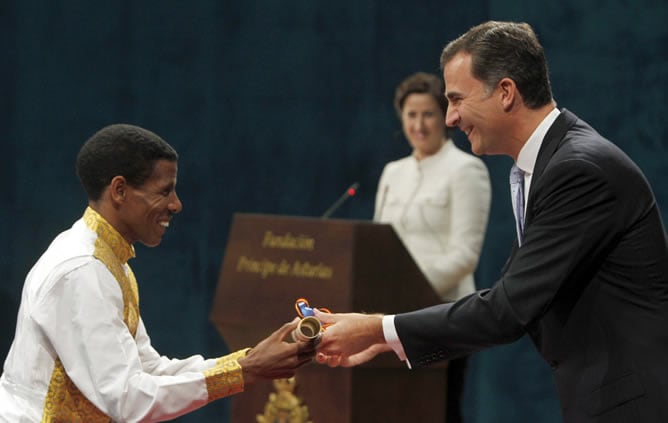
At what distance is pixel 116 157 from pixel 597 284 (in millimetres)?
1220

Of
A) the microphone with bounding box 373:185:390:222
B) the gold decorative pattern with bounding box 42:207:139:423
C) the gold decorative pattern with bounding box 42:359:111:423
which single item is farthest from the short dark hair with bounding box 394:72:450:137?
the gold decorative pattern with bounding box 42:359:111:423

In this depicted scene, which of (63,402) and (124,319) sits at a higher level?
(124,319)

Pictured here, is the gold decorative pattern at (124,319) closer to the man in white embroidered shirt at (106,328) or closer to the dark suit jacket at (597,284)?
the man in white embroidered shirt at (106,328)

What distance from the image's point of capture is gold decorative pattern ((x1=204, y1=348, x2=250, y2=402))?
2.62 metres

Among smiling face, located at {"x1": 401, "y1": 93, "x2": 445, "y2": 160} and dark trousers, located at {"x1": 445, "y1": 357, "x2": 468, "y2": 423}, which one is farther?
smiling face, located at {"x1": 401, "y1": 93, "x2": 445, "y2": 160}

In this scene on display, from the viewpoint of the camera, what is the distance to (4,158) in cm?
663

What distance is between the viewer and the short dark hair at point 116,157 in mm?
2723

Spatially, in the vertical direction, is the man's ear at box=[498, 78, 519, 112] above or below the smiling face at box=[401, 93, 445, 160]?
above

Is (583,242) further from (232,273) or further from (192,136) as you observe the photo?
(192,136)

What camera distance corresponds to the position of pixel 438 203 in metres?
4.30

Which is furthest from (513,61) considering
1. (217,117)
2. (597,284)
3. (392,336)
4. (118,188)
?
(217,117)

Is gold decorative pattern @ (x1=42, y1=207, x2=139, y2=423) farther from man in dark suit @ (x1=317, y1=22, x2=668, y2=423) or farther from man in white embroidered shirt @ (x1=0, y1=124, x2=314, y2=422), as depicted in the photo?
man in dark suit @ (x1=317, y1=22, x2=668, y2=423)

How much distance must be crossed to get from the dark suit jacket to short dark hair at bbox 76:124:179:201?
984 millimetres

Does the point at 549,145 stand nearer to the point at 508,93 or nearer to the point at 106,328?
the point at 508,93
